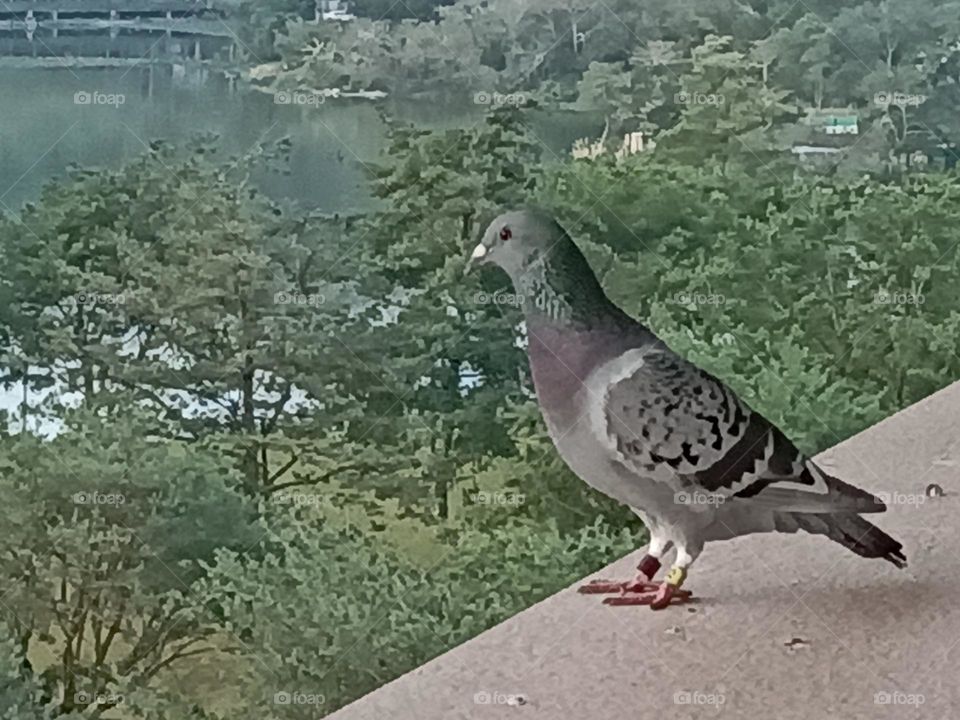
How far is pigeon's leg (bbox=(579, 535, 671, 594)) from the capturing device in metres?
1.60

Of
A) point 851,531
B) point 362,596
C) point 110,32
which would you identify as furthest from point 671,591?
point 110,32

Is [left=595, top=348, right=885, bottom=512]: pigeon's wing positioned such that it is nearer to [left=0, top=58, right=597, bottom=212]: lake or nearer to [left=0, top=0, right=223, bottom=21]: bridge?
[left=0, top=58, right=597, bottom=212]: lake

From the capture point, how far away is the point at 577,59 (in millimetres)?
1668

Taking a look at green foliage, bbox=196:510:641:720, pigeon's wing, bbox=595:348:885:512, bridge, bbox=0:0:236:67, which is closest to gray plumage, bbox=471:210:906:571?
pigeon's wing, bbox=595:348:885:512

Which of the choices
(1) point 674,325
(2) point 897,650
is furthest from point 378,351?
(2) point 897,650

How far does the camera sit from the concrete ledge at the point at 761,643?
1535 millimetres

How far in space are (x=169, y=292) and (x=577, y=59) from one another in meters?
0.65

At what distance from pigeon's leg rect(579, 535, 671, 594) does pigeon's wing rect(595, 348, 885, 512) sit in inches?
3.8

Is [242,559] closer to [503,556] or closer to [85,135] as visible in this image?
[503,556]

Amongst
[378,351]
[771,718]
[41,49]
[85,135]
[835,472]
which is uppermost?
[41,49]

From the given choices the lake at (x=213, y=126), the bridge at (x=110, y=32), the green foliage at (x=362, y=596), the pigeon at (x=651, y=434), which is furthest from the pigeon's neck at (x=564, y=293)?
the bridge at (x=110, y=32)

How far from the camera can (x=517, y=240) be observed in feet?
5.29

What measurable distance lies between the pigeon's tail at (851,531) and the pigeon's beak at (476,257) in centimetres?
52

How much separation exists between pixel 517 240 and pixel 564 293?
99 mm
